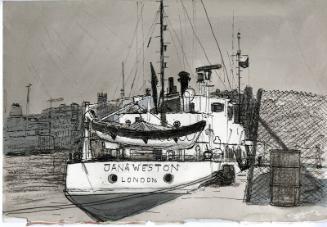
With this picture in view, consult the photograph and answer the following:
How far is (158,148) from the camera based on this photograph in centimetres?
360

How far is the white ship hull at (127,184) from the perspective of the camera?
11.7ft

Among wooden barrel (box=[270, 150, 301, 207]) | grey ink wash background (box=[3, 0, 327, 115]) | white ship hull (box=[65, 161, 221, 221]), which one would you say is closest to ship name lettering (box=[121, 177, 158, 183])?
white ship hull (box=[65, 161, 221, 221])

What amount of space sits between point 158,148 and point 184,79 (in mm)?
440

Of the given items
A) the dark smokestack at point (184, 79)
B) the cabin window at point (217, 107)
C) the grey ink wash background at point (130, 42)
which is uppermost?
the grey ink wash background at point (130, 42)

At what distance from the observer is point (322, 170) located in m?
3.58

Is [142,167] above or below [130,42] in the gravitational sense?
below

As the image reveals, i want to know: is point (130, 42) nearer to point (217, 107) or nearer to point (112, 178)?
point (217, 107)

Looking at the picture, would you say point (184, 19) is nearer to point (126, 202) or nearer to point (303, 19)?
point (303, 19)

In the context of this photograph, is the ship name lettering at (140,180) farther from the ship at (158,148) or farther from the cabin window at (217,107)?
the cabin window at (217,107)

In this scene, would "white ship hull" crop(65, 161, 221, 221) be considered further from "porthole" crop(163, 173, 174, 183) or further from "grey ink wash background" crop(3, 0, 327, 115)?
"grey ink wash background" crop(3, 0, 327, 115)

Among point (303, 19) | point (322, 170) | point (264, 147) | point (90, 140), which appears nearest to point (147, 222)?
point (90, 140)

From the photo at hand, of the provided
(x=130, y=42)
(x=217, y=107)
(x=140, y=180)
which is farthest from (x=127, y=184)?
(x=130, y=42)

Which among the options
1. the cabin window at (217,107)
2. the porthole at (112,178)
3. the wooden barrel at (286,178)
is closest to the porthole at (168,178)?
the porthole at (112,178)

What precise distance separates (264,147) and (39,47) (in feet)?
4.83
